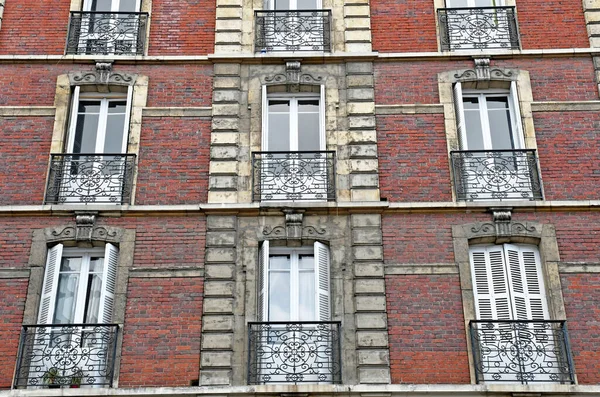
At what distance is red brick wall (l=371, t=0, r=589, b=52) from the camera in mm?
14477

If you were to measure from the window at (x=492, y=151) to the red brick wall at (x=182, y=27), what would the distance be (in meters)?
4.21

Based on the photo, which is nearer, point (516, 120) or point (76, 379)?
point (76, 379)

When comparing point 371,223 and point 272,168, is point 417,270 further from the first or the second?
point 272,168

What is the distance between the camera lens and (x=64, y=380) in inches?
460

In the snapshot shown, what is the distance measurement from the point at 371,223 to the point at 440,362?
2.27 metres

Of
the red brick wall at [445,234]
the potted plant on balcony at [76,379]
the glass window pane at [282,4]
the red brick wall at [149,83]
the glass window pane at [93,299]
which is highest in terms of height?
the glass window pane at [282,4]

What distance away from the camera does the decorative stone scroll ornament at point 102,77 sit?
1408cm

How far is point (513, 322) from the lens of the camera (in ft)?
39.4

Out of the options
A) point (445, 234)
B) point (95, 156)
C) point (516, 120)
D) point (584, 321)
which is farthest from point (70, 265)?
point (584, 321)

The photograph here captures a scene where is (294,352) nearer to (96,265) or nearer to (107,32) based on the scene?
(96,265)

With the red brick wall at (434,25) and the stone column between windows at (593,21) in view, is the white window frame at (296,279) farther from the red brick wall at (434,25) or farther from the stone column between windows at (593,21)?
the stone column between windows at (593,21)

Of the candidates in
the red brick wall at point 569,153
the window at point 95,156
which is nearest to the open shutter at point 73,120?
the window at point 95,156

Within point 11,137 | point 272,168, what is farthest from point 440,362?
point 11,137

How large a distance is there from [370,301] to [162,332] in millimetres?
2887
